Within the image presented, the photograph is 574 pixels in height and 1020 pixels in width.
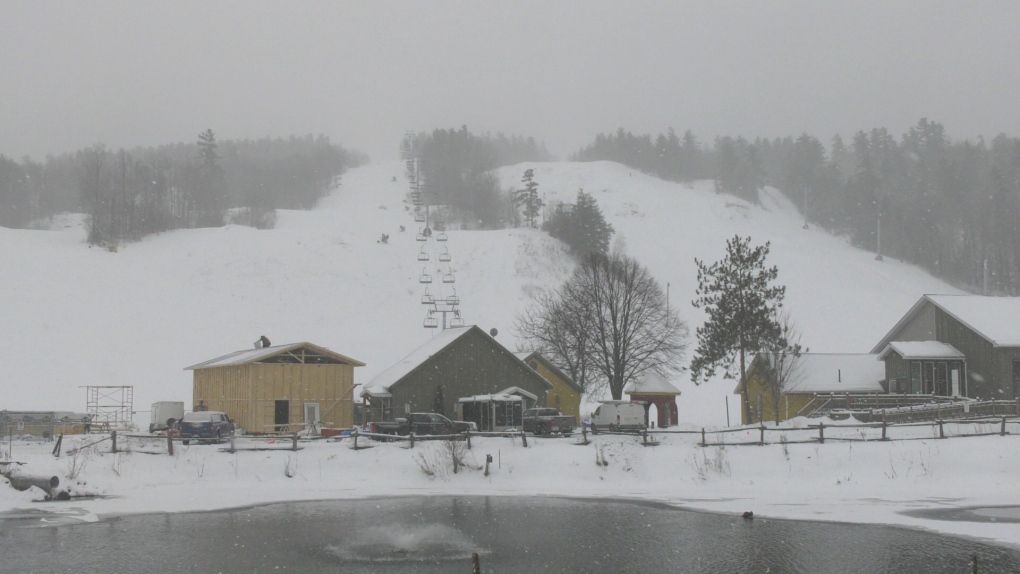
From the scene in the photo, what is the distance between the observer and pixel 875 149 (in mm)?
175250

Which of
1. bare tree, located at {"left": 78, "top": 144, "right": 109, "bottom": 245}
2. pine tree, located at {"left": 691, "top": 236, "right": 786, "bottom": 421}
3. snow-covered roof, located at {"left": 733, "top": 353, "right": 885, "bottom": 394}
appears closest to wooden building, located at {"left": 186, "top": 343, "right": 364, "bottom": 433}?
pine tree, located at {"left": 691, "top": 236, "right": 786, "bottom": 421}

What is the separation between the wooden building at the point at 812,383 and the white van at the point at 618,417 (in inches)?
344

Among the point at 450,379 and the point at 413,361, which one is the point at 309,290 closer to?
the point at 413,361

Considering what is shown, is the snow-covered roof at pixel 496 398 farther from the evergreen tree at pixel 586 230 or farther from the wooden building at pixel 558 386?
the evergreen tree at pixel 586 230

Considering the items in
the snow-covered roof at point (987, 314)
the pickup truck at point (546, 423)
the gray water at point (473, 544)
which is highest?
the snow-covered roof at point (987, 314)

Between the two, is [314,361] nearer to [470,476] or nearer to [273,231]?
[470,476]

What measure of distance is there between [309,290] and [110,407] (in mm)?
36004

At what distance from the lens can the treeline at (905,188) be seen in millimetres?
130250

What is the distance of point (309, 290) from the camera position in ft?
304

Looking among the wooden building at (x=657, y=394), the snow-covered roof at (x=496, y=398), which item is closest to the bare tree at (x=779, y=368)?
the wooden building at (x=657, y=394)

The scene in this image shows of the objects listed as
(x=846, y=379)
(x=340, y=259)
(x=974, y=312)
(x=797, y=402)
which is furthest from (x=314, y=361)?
(x=340, y=259)

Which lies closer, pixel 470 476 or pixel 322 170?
pixel 470 476

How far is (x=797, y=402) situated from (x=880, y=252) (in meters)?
88.7

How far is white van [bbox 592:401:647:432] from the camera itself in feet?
145
